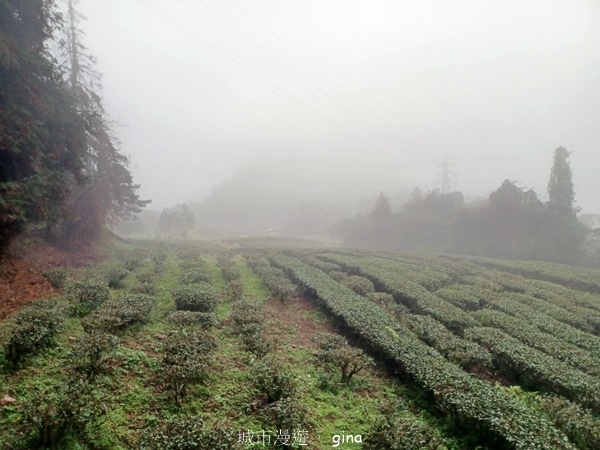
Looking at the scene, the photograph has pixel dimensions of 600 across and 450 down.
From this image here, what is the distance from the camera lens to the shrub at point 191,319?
1024 cm

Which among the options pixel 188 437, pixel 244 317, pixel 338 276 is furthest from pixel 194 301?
pixel 338 276

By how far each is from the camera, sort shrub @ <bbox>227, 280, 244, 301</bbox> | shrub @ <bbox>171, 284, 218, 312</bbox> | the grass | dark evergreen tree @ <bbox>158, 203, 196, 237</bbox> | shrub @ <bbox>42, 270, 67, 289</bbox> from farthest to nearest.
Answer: dark evergreen tree @ <bbox>158, 203, 196, 237</bbox>
shrub @ <bbox>227, 280, 244, 301</bbox>
shrub @ <bbox>42, 270, 67, 289</bbox>
shrub @ <bbox>171, 284, 218, 312</bbox>
the grass

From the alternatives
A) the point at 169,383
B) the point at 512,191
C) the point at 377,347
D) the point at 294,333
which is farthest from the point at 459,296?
the point at 512,191

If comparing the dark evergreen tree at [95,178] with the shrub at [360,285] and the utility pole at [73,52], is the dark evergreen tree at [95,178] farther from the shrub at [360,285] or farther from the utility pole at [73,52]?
the shrub at [360,285]

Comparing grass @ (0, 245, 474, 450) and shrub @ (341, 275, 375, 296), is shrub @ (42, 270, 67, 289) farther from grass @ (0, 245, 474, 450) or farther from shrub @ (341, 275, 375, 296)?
shrub @ (341, 275, 375, 296)

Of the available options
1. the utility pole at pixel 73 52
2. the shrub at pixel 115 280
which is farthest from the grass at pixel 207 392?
the utility pole at pixel 73 52

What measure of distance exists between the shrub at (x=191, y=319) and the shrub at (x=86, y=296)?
8.52 feet

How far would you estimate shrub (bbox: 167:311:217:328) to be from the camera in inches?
403

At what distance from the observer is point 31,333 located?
7047 millimetres

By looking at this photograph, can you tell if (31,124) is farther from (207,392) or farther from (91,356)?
(207,392)

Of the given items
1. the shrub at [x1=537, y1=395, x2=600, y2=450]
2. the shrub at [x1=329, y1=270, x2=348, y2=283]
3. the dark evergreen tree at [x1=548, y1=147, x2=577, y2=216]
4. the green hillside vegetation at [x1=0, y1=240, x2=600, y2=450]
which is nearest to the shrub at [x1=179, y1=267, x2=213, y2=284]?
the green hillside vegetation at [x1=0, y1=240, x2=600, y2=450]

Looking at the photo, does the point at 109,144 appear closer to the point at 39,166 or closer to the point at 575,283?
the point at 39,166

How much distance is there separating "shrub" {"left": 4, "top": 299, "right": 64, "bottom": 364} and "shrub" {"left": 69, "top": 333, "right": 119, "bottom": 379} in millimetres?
949

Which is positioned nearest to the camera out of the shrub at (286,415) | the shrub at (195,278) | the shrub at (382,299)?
the shrub at (286,415)
